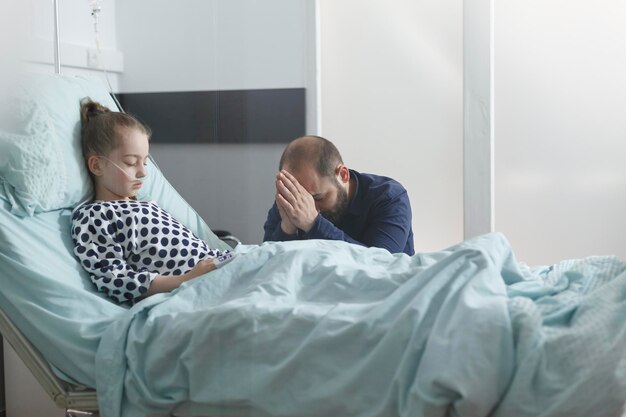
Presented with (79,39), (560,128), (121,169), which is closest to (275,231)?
(121,169)

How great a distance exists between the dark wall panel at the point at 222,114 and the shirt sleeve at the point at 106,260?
1.06m

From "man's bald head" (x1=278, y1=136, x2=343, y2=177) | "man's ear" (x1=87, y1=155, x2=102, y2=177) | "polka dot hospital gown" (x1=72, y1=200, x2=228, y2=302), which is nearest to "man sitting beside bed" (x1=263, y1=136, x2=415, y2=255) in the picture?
"man's bald head" (x1=278, y1=136, x2=343, y2=177)

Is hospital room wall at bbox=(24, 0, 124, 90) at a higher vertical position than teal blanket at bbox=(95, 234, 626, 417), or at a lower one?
higher

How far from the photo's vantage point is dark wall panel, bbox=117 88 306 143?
283 cm

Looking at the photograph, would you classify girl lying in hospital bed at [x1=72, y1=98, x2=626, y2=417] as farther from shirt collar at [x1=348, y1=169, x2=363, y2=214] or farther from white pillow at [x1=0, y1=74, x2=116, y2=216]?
shirt collar at [x1=348, y1=169, x2=363, y2=214]

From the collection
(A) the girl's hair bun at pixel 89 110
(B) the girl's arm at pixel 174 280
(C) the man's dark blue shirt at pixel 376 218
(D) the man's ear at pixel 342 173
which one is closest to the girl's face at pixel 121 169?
(A) the girl's hair bun at pixel 89 110

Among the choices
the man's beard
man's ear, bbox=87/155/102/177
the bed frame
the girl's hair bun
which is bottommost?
the bed frame

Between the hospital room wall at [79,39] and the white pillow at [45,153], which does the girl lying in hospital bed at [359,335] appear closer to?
the white pillow at [45,153]

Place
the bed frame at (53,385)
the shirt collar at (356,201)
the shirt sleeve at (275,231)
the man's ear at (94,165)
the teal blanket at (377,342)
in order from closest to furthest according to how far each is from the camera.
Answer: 1. the teal blanket at (377,342)
2. the bed frame at (53,385)
3. the man's ear at (94,165)
4. the shirt sleeve at (275,231)
5. the shirt collar at (356,201)

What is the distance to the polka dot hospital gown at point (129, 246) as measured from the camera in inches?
67.2

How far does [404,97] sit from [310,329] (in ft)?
5.73

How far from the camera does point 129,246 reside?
71.2 inches

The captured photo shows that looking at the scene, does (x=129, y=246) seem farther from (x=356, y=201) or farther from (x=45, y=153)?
(x=356, y=201)

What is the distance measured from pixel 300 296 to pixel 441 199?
1.49 metres
